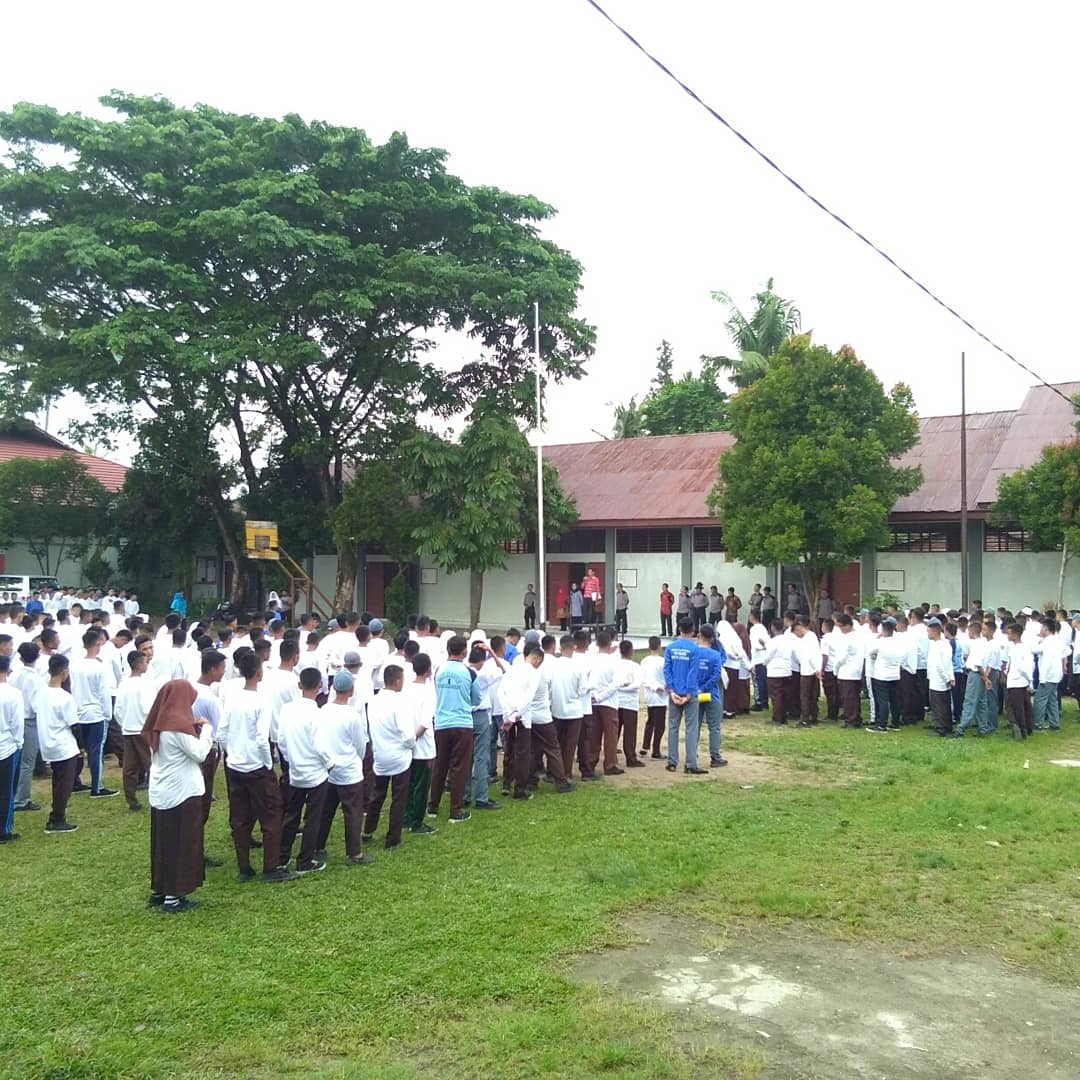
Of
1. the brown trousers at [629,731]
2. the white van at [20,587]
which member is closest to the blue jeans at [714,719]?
the brown trousers at [629,731]

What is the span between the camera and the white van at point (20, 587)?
22.7 m

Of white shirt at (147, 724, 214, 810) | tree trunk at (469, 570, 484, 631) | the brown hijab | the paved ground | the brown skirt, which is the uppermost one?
tree trunk at (469, 570, 484, 631)

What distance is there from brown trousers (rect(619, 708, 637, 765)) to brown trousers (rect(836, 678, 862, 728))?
381cm

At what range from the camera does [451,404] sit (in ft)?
90.3

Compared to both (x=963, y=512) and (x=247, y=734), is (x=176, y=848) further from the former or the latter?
(x=963, y=512)

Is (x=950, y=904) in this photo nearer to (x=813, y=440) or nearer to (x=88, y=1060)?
(x=88, y=1060)

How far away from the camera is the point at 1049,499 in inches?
782

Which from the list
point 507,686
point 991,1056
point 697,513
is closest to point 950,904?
point 991,1056

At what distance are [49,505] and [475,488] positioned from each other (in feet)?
48.3

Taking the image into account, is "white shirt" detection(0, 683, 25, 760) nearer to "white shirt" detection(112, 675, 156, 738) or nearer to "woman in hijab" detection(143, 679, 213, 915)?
"white shirt" detection(112, 675, 156, 738)

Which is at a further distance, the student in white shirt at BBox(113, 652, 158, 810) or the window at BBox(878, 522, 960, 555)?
the window at BBox(878, 522, 960, 555)

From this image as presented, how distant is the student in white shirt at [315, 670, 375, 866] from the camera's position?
709cm

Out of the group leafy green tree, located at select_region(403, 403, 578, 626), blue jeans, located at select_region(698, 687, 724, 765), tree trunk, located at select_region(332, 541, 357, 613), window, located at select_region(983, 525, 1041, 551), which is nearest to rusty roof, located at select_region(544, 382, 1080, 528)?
window, located at select_region(983, 525, 1041, 551)

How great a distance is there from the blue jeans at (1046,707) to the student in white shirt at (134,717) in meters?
10.7
